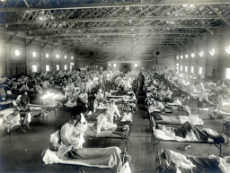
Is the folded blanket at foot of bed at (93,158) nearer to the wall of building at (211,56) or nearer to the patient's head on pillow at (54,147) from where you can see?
the patient's head on pillow at (54,147)

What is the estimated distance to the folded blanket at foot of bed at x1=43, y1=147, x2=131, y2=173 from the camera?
11.6ft

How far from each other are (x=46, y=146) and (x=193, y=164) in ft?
13.0

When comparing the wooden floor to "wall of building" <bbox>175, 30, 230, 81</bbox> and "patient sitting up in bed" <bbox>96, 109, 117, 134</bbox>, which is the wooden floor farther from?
"wall of building" <bbox>175, 30, 230, 81</bbox>

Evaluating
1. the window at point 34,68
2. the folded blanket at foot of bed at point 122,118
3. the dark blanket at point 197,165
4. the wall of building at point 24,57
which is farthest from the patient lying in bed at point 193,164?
the window at point 34,68

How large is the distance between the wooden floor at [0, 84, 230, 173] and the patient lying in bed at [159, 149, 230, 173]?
1.94 feet

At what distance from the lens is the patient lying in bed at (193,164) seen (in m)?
3.42

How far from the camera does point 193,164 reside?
146 inches

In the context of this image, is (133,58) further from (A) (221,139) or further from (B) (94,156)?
(B) (94,156)

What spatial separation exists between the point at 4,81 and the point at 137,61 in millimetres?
22962

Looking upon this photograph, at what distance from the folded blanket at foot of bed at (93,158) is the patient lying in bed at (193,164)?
937 millimetres

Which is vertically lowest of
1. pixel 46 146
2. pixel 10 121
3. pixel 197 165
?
pixel 46 146

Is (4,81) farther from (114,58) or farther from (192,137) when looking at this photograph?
(114,58)

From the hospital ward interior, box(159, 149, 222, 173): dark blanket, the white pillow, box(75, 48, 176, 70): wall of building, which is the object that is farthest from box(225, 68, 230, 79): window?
box(75, 48, 176, 70): wall of building

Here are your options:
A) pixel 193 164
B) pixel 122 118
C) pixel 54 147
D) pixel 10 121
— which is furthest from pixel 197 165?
pixel 10 121
